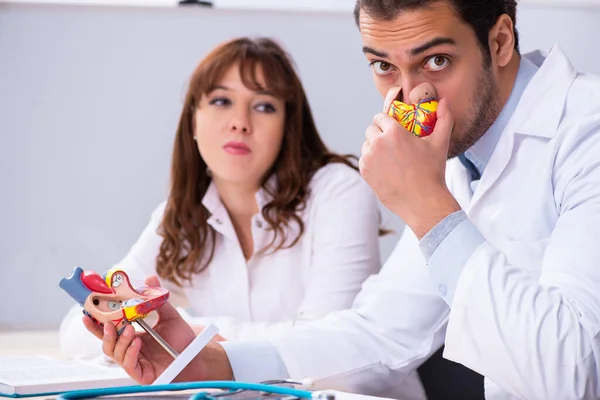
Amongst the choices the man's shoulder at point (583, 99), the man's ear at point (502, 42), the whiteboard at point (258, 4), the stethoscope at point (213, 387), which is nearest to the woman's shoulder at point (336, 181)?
the whiteboard at point (258, 4)

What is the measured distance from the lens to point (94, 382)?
145cm

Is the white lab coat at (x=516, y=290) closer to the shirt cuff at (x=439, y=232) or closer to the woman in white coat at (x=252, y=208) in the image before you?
the shirt cuff at (x=439, y=232)

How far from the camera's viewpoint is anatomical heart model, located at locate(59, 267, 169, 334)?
4.67ft

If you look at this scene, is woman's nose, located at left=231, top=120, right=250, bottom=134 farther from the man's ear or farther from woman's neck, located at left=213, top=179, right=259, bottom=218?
the man's ear

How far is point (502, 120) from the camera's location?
1.79 meters

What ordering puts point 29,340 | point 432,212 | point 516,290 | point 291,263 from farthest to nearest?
point 29,340 < point 291,263 < point 432,212 < point 516,290

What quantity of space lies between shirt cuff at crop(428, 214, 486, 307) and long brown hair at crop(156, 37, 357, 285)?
4.20 feet

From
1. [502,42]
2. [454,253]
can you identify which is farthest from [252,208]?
[454,253]

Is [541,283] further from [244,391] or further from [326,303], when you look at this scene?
[326,303]

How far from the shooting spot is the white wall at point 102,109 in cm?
339

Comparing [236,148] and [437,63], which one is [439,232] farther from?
[236,148]

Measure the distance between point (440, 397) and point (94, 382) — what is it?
98cm

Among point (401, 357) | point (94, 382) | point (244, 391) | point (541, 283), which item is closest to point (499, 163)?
point (541, 283)

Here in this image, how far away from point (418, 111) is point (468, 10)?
0.81 ft
